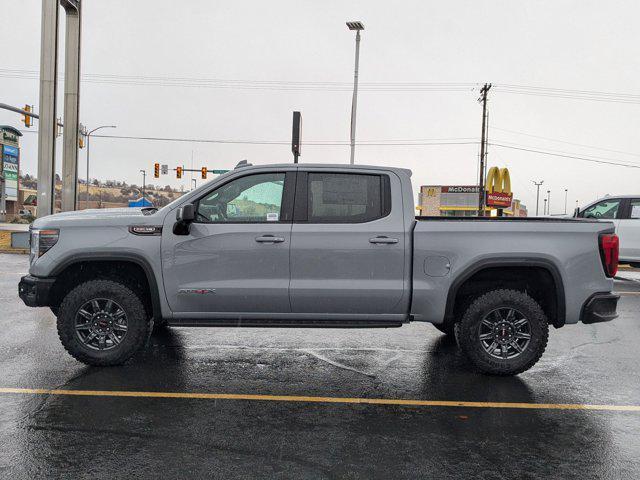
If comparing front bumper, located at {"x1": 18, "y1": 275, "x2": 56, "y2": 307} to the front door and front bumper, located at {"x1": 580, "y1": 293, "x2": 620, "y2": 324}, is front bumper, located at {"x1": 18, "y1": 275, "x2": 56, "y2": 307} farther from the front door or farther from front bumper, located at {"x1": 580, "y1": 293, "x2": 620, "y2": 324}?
front bumper, located at {"x1": 580, "y1": 293, "x2": 620, "y2": 324}

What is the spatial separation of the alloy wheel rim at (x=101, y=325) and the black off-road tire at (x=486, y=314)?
3.32m

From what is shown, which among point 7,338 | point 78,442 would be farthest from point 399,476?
point 7,338

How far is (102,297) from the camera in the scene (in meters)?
5.67

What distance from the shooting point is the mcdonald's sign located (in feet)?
126

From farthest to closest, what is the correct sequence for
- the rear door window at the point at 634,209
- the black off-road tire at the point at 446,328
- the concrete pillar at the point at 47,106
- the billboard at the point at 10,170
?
the billboard at the point at 10,170
the concrete pillar at the point at 47,106
the rear door window at the point at 634,209
the black off-road tire at the point at 446,328

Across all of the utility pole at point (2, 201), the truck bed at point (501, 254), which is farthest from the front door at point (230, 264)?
the utility pole at point (2, 201)

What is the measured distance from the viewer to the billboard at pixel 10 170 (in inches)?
2837

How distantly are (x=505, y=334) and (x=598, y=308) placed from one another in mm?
891

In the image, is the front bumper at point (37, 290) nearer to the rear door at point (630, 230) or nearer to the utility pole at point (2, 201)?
the rear door at point (630, 230)

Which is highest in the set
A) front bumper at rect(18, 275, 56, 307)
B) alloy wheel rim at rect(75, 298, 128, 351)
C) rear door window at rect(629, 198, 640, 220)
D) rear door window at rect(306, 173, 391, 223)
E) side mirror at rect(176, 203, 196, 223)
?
rear door window at rect(629, 198, 640, 220)

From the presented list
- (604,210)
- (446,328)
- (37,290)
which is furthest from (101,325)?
(604,210)

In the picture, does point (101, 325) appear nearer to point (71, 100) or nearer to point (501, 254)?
point (501, 254)

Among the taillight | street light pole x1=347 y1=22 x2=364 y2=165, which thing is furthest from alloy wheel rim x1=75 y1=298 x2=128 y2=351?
street light pole x1=347 y1=22 x2=364 y2=165

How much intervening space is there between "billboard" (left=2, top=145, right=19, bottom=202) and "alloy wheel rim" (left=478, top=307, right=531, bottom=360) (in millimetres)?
76805
